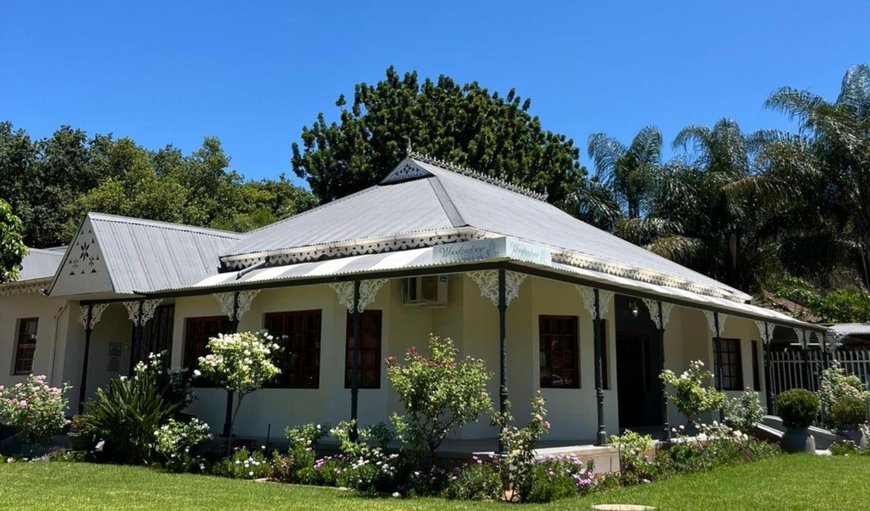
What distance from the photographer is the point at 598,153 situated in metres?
28.2

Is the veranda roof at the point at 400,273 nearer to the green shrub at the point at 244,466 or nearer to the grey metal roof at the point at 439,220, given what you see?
the grey metal roof at the point at 439,220

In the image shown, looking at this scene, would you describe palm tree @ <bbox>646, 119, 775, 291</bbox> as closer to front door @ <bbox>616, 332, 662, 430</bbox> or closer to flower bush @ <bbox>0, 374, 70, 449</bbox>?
front door @ <bbox>616, 332, 662, 430</bbox>

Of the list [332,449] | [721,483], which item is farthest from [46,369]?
[721,483]

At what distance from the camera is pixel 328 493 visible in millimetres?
9094

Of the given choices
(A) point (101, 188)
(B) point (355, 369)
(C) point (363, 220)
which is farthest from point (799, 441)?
(A) point (101, 188)

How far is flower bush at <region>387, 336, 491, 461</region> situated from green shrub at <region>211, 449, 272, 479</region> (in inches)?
106

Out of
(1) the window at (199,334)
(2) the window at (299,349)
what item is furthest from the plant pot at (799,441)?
(1) the window at (199,334)

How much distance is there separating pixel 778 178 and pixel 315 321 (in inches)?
635

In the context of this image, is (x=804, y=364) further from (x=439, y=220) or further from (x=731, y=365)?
(x=439, y=220)

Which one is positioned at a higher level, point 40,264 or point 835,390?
point 40,264

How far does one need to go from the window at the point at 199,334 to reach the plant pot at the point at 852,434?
12.9 meters

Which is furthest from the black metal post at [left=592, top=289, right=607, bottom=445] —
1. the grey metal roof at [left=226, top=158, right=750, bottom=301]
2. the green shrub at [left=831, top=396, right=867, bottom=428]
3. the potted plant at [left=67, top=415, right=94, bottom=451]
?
the potted plant at [left=67, top=415, right=94, bottom=451]

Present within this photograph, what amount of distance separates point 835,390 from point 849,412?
3.64 ft

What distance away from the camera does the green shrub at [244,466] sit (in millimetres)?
10742
